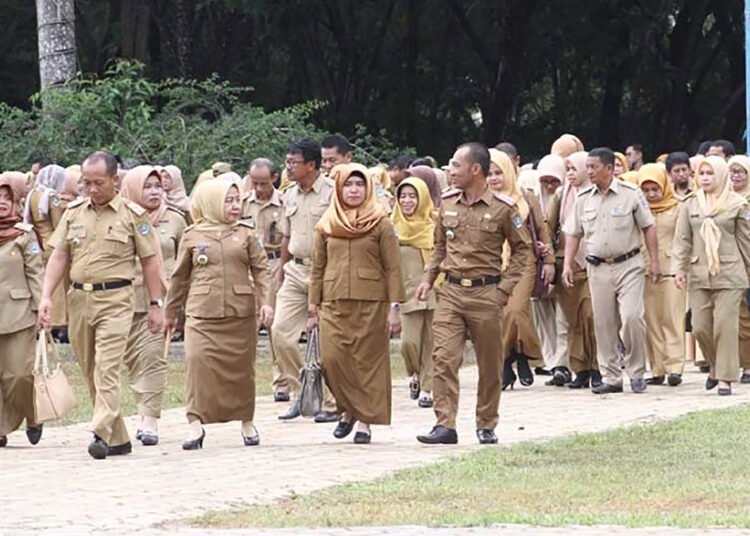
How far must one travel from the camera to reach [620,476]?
37.5 feet

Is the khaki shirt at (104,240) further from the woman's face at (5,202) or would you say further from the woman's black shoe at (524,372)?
the woman's black shoe at (524,372)

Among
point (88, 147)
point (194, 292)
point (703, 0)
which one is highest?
point (703, 0)

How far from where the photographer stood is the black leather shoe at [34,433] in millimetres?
13953

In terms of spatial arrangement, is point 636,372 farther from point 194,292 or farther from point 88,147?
point 88,147

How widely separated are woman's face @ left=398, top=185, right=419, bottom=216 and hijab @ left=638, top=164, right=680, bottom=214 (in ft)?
9.43

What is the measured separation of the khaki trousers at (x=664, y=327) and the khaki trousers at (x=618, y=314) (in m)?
0.69

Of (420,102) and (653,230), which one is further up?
(420,102)

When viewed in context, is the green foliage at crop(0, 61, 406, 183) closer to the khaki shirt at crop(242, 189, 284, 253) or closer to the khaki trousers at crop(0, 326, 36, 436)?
the khaki shirt at crop(242, 189, 284, 253)

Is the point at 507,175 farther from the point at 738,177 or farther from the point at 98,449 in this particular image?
the point at 98,449

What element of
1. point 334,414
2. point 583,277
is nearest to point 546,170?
point 583,277

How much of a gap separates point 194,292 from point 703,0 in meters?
22.5

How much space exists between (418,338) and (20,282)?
3.76 m

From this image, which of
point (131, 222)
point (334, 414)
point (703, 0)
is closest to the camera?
point (131, 222)

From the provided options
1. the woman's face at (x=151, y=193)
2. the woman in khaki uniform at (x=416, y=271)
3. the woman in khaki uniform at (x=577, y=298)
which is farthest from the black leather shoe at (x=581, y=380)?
the woman's face at (x=151, y=193)
